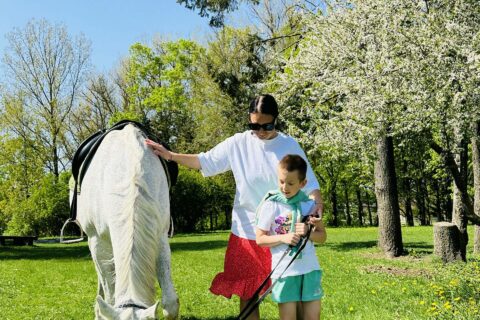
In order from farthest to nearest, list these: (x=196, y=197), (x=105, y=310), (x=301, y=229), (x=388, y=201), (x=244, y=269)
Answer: (x=196, y=197), (x=388, y=201), (x=244, y=269), (x=301, y=229), (x=105, y=310)

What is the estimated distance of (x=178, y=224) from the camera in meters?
28.8

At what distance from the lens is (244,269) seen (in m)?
3.48

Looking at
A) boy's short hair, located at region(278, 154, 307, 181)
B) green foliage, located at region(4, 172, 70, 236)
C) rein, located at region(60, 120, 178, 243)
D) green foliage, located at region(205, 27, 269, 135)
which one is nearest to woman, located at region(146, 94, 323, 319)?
boy's short hair, located at region(278, 154, 307, 181)

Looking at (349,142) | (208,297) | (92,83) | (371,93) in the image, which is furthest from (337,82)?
(92,83)

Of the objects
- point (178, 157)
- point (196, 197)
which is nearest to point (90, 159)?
point (178, 157)

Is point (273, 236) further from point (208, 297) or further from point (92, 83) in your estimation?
point (92, 83)

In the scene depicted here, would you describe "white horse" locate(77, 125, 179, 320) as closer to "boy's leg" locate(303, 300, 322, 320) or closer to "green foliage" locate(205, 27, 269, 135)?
"boy's leg" locate(303, 300, 322, 320)

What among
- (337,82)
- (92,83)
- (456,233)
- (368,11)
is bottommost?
(456,233)

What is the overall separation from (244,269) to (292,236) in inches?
28.2

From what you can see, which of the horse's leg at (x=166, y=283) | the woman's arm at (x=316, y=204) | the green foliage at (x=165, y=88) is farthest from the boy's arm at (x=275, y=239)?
the green foliage at (x=165, y=88)

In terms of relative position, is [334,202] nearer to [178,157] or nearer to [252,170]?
[178,157]

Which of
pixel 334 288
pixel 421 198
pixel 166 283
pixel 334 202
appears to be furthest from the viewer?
pixel 334 202

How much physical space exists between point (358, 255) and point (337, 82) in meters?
4.41

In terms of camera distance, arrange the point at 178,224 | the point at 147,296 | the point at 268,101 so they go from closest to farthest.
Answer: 1. the point at 147,296
2. the point at 268,101
3. the point at 178,224
